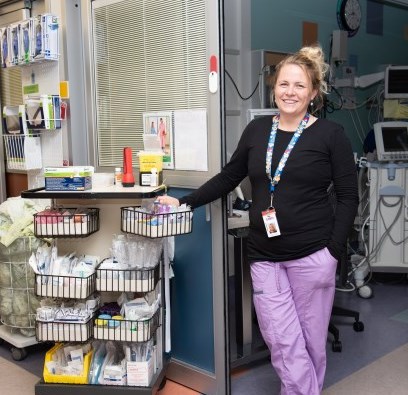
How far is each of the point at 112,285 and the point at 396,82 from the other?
3.64m

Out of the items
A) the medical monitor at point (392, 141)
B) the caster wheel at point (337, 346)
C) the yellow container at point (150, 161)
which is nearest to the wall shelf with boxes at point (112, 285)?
the yellow container at point (150, 161)

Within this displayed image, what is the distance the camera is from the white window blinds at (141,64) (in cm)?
241

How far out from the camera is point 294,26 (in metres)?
4.68

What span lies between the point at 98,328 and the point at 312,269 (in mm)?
915

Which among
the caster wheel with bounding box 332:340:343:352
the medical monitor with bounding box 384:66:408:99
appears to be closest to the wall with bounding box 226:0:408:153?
the medical monitor with bounding box 384:66:408:99

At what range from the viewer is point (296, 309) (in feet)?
6.93

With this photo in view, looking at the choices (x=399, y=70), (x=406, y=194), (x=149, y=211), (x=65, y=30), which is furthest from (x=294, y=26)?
(x=149, y=211)

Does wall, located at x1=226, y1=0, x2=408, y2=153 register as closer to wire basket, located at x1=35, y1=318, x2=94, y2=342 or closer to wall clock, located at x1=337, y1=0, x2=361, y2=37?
wall clock, located at x1=337, y1=0, x2=361, y2=37

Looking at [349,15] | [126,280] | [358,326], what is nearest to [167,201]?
[126,280]

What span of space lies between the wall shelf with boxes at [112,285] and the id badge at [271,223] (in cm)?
35

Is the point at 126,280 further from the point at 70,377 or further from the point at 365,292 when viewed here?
the point at 365,292

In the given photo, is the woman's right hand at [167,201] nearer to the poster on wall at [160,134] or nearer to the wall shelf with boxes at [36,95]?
the poster on wall at [160,134]

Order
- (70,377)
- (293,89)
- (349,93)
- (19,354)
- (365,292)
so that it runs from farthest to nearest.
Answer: (349,93) < (365,292) < (19,354) < (70,377) < (293,89)

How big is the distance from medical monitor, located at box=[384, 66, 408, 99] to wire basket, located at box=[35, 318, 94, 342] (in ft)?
12.1
